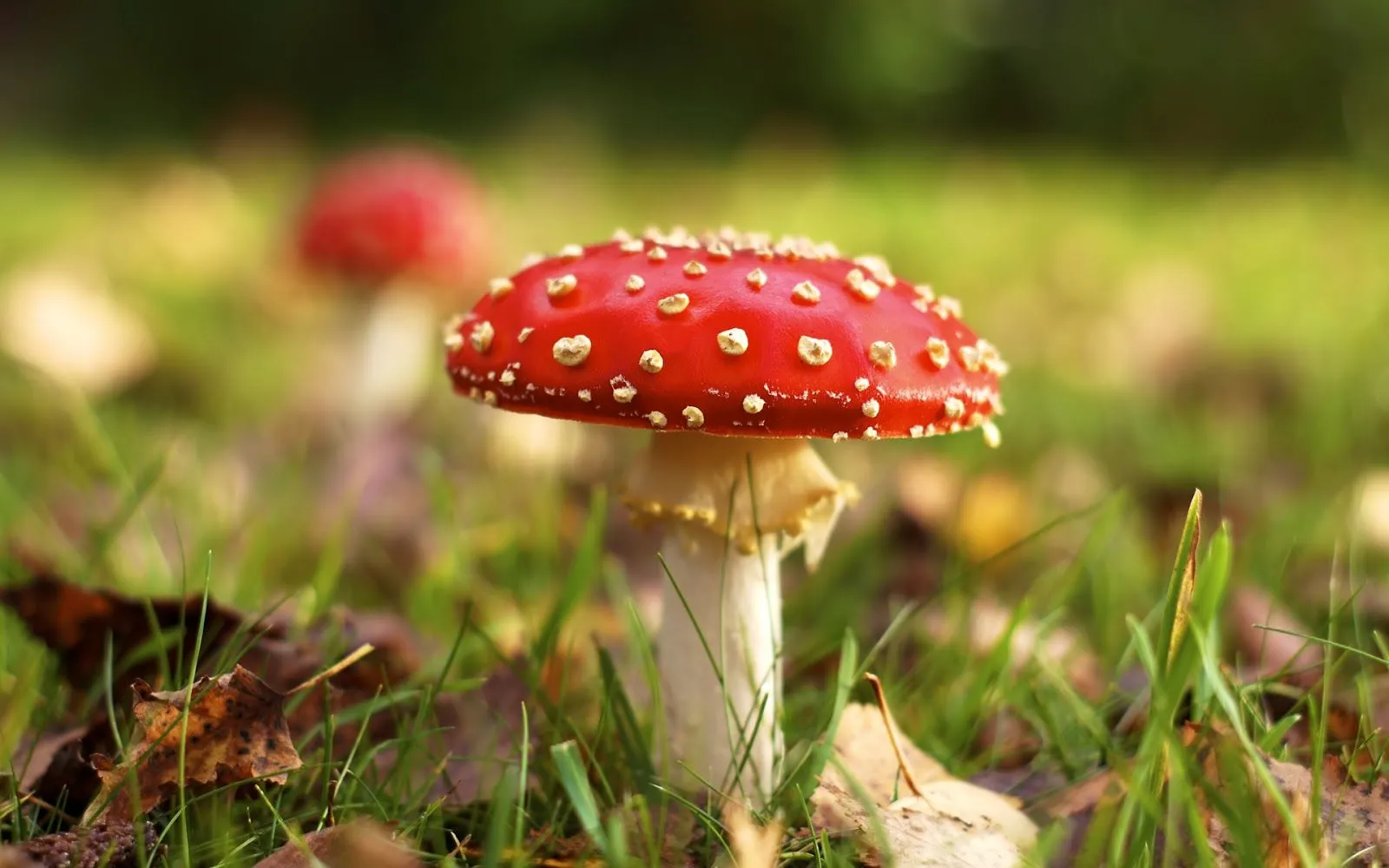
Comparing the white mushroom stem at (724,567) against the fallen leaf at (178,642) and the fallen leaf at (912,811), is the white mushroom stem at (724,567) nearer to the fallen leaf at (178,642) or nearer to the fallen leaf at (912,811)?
the fallen leaf at (912,811)

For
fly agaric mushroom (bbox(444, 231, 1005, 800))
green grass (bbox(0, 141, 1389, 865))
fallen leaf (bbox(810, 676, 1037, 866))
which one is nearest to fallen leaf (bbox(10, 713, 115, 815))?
green grass (bbox(0, 141, 1389, 865))

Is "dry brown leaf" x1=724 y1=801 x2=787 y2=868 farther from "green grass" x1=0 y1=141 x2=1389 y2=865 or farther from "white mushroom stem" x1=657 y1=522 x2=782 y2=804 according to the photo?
"white mushroom stem" x1=657 y1=522 x2=782 y2=804

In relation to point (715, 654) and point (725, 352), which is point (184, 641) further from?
point (725, 352)

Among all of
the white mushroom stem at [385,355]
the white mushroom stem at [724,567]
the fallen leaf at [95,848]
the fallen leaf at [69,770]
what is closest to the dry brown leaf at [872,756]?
the white mushroom stem at [724,567]

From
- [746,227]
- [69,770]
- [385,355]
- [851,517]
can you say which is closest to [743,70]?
[746,227]

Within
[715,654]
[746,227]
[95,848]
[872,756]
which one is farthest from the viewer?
[746,227]

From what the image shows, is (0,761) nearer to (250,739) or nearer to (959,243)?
(250,739)

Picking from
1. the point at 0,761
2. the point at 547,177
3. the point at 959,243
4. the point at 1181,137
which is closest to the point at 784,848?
the point at 0,761
